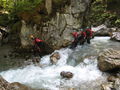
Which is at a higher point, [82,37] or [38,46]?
[82,37]

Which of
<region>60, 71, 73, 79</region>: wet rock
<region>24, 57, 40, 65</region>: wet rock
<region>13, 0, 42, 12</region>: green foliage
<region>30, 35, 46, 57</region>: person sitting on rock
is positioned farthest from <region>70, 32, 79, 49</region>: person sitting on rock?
<region>60, 71, 73, 79</region>: wet rock

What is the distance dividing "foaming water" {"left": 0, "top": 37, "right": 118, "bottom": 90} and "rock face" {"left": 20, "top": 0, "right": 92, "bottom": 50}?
795mm

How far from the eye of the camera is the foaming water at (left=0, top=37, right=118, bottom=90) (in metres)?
9.00

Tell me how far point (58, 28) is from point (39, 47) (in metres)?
1.85

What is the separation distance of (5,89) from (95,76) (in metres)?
4.82

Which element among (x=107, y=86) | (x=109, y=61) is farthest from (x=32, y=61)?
(x=107, y=86)

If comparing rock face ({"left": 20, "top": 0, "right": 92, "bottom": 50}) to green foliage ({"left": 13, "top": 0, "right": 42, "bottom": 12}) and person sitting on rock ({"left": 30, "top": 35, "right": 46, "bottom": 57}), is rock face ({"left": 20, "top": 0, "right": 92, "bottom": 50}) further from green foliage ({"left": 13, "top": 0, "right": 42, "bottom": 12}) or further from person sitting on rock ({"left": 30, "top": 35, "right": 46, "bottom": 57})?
green foliage ({"left": 13, "top": 0, "right": 42, "bottom": 12})

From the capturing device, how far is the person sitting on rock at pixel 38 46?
12.9 m

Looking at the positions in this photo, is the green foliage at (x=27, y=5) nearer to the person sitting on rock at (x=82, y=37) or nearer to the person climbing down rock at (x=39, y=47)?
the person climbing down rock at (x=39, y=47)

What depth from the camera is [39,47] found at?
43.0ft

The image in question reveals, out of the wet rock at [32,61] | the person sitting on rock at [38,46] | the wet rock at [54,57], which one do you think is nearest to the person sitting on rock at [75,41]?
the wet rock at [54,57]

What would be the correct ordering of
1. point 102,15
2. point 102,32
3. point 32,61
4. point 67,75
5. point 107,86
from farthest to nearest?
point 102,15 → point 102,32 → point 32,61 → point 67,75 → point 107,86

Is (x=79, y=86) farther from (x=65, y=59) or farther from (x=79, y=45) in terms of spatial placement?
(x=79, y=45)

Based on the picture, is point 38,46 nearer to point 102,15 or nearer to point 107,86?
point 107,86
